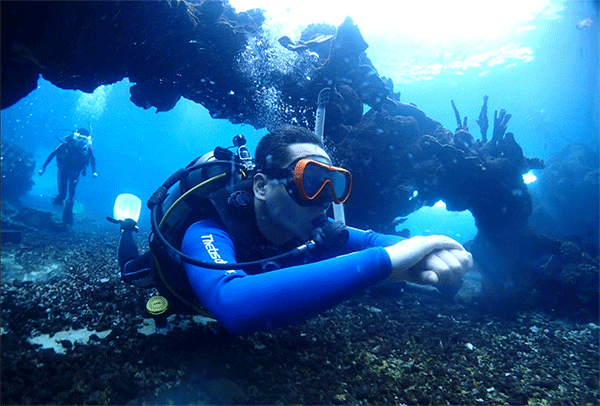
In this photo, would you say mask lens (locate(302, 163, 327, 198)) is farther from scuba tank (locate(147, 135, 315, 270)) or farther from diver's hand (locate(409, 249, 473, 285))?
diver's hand (locate(409, 249, 473, 285))

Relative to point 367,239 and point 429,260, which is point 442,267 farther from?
point 367,239

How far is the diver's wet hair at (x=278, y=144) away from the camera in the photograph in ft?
7.56

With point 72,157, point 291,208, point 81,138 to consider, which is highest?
point 81,138

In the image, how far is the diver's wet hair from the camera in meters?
2.30

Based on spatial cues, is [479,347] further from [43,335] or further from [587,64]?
[587,64]

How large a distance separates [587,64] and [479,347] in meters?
35.3

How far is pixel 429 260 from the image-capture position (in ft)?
5.75

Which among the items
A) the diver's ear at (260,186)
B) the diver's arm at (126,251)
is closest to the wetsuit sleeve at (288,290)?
the diver's ear at (260,186)

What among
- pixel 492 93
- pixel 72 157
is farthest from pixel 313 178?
pixel 492 93

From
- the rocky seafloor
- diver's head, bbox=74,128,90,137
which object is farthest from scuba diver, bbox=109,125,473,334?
diver's head, bbox=74,128,90,137

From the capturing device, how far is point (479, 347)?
366 cm

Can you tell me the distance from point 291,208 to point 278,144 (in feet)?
1.91

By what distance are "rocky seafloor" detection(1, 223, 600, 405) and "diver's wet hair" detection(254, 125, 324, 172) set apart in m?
1.83

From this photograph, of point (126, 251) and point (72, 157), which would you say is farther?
point (72, 157)
